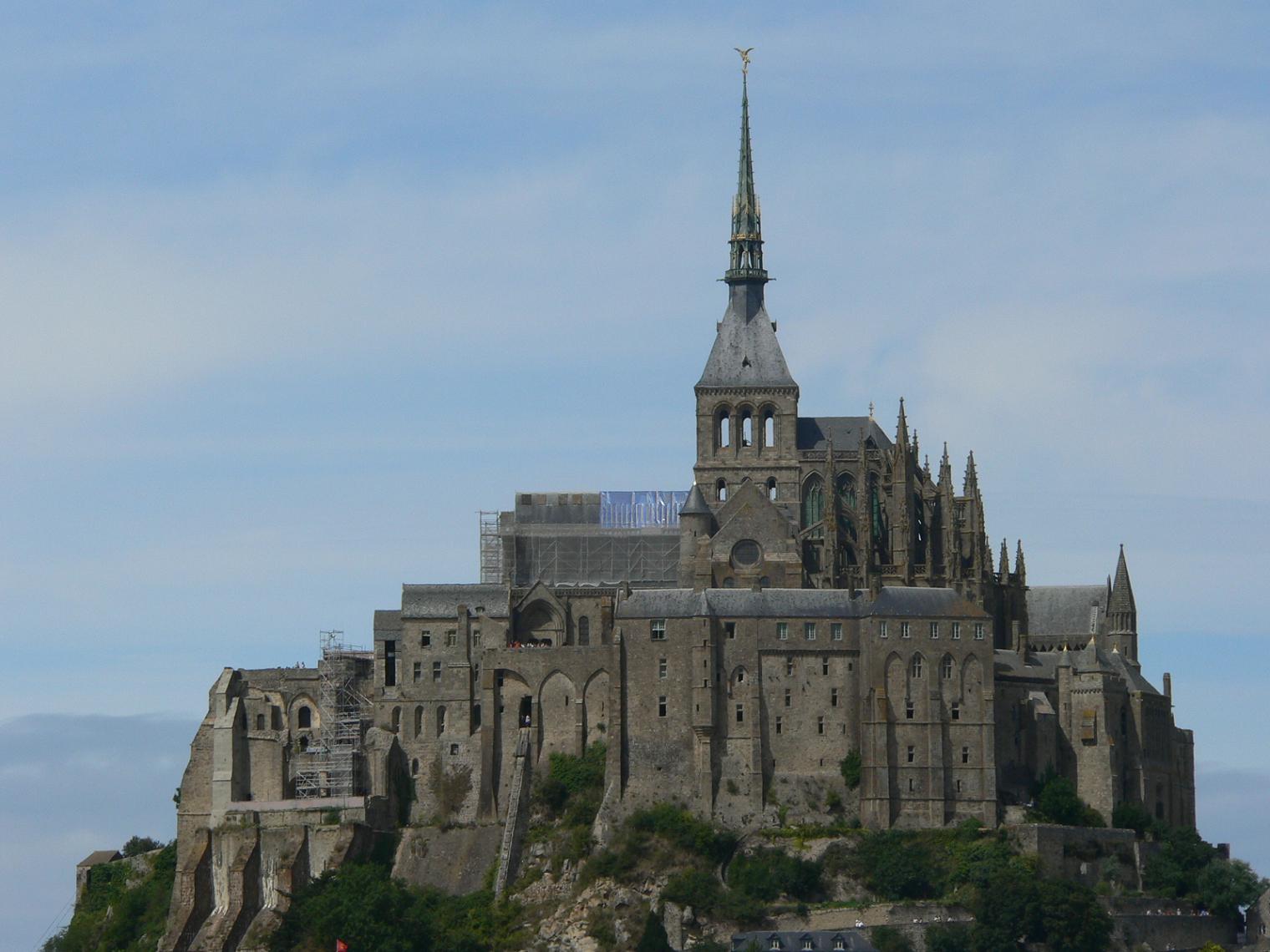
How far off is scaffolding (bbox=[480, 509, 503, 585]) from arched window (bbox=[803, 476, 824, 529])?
15205 mm

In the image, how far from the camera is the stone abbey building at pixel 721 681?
154 m

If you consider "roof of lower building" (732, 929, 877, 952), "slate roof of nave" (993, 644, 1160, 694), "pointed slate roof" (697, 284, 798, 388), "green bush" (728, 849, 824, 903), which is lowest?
"roof of lower building" (732, 929, 877, 952)

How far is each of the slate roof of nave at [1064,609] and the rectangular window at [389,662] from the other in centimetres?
3345

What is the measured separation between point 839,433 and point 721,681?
20.6 m

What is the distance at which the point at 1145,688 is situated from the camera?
164 metres

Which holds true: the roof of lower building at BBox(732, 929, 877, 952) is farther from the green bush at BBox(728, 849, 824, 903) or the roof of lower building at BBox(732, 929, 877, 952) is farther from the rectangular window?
the rectangular window

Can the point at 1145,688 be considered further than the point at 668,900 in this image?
Yes

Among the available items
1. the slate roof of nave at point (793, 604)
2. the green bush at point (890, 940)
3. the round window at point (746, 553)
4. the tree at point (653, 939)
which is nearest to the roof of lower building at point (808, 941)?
the green bush at point (890, 940)

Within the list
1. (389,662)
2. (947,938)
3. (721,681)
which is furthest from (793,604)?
(389,662)

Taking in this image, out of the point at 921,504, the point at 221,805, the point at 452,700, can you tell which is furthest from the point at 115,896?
the point at 921,504

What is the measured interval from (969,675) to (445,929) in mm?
26131

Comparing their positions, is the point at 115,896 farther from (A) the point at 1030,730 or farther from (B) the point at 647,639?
(A) the point at 1030,730

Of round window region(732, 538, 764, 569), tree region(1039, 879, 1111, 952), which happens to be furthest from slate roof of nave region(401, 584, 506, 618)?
tree region(1039, 879, 1111, 952)

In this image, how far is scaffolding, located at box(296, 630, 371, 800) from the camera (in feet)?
527
